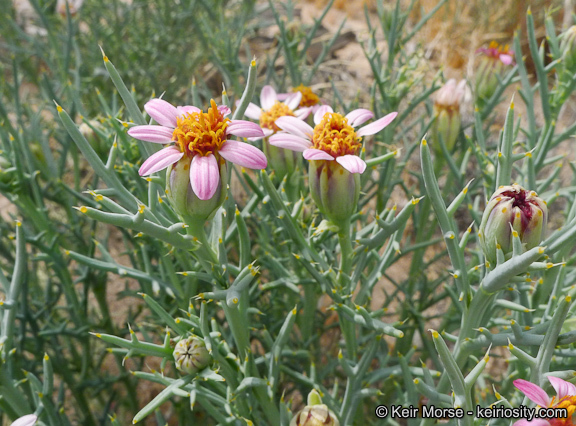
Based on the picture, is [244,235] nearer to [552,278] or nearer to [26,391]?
[552,278]

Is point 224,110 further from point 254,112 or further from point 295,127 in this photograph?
point 254,112

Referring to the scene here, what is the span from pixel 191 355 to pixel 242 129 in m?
0.44

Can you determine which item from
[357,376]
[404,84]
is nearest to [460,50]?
[404,84]

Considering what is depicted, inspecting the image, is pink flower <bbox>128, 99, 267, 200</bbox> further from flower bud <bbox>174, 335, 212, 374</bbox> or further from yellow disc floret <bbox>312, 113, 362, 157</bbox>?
flower bud <bbox>174, 335, 212, 374</bbox>

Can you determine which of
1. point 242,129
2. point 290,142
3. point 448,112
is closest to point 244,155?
point 242,129

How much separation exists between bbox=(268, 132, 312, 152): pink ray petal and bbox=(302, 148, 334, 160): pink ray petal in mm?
63

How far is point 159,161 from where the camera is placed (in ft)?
2.65

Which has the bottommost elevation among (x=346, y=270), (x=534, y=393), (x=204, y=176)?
(x=534, y=393)

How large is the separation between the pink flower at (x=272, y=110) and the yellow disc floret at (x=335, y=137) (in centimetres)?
17

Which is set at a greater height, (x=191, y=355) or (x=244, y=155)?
(x=244, y=155)

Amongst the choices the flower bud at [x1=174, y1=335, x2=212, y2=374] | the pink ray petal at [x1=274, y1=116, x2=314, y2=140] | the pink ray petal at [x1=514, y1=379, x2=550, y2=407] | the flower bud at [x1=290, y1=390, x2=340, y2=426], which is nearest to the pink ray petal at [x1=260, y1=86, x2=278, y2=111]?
the pink ray petal at [x1=274, y1=116, x2=314, y2=140]

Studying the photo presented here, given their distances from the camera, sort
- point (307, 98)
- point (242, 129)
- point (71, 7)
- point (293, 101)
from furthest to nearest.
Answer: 1. point (71, 7)
2. point (307, 98)
3. point (293, 101)
4. point (242, 129)

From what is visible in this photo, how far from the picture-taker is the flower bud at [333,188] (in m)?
0.95

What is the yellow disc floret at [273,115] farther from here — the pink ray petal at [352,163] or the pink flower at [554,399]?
the pink flower at [554,399]
